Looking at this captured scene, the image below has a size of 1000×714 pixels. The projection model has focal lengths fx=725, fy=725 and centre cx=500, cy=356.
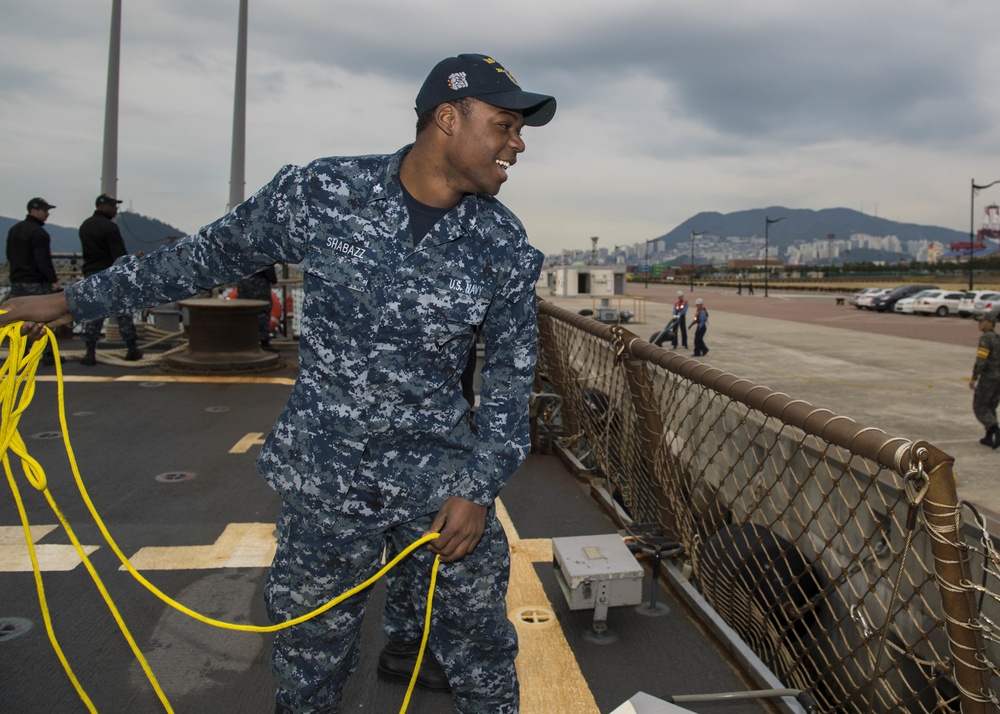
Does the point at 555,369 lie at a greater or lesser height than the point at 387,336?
lesser

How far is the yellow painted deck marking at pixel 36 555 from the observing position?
2.98m

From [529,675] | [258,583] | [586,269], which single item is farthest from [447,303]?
[586,269]

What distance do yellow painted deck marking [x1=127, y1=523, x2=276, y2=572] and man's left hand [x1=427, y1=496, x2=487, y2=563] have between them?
1668 mm

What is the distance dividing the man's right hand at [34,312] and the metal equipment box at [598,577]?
5.85 feet

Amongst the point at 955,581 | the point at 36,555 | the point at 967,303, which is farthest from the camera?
the point at 967,303

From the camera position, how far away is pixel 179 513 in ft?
12.0

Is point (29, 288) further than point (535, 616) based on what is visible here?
Yes

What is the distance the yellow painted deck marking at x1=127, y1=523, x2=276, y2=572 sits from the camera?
3084 mm

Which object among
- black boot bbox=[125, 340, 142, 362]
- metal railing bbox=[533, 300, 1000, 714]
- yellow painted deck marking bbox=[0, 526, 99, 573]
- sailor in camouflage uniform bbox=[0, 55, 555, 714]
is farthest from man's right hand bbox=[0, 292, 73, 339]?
black boot bbox=[125, 340, 142, 362]

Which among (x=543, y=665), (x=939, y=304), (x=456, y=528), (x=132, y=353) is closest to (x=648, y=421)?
(x=543, y=665)

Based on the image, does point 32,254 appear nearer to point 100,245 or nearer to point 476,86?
point 100,245

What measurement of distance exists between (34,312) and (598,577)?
1.90 metres

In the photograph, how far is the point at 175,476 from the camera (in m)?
4.24

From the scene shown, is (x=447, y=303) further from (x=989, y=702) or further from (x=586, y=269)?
(x=586, y=269)
